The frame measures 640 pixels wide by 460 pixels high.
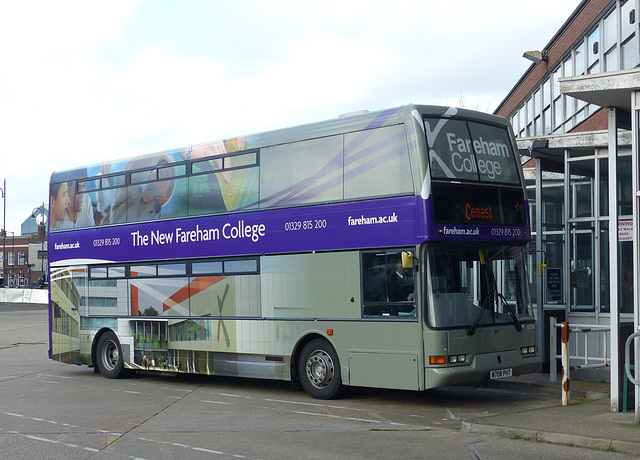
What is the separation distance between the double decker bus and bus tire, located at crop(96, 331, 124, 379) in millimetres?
94

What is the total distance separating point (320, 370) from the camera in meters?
12.1

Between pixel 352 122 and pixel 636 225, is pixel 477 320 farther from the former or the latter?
pixel 352 122

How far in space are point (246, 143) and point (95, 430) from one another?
5.42 m

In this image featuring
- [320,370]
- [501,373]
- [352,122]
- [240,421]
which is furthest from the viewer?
[320,370]

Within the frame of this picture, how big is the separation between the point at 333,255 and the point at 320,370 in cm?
174

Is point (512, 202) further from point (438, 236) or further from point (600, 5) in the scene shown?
point (600, 5)

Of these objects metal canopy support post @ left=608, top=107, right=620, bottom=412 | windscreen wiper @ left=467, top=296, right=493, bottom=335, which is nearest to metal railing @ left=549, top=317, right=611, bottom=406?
windscreen wiper @ left=467, top=296, right=493, bottom=335

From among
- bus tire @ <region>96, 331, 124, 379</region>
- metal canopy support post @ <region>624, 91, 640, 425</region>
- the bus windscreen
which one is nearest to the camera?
metal canopy support post @ <region>624, 91, 640, 425</region>

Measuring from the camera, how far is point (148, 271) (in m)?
14.9

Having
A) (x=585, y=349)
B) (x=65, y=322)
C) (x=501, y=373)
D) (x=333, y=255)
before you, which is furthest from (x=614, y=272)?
(x=65, y=322)

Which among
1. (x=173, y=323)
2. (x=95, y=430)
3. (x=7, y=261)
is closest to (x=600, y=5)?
(x=173, y=323)

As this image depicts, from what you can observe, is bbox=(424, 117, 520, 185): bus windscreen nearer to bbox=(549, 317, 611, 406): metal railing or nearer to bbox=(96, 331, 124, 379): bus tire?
bbox=(549, 317, 611, 406): metal railing

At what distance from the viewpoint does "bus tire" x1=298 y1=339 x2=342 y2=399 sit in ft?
38.9

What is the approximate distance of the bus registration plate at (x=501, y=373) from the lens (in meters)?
11.0
